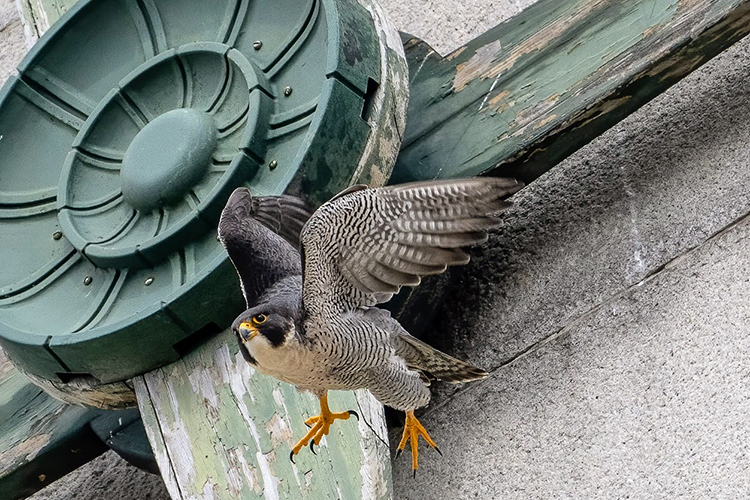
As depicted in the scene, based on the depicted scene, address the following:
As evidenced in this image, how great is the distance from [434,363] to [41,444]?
0.97 m

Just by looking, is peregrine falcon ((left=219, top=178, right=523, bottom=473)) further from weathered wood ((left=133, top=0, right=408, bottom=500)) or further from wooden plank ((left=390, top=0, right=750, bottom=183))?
wooden plank ((left=390, top=0, right=750, bottom=183))

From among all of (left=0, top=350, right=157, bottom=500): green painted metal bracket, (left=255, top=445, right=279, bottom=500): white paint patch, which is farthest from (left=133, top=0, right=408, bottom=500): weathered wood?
(left=0, top=350, right=157, bottom=500): green painted metal bracket

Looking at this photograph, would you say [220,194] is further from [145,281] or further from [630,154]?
[630,154]

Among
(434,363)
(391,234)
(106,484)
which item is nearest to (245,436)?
(434,363)

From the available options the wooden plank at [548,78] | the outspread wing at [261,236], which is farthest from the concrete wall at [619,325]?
the outspread wing at [261,236]

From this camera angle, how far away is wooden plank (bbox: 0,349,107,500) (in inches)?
Answer: 105

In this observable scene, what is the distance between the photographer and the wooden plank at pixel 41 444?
267 centimetres

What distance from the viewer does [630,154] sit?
2686 mm

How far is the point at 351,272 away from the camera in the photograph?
195cm

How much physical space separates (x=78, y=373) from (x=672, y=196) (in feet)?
4.14

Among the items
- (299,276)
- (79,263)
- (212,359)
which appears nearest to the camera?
(299,276)

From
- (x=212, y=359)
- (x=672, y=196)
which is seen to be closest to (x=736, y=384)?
(x=672, y=196)

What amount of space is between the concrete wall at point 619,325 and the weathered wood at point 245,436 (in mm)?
365

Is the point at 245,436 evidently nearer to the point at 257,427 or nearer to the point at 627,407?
the point at 257,427
